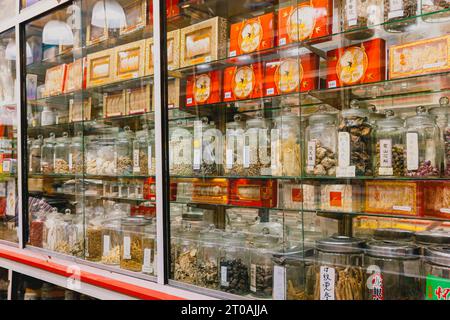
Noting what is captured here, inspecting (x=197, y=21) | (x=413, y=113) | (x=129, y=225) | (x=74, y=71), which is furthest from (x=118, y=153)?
(x=413, y=113)

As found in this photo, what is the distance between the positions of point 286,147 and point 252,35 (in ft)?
1.91

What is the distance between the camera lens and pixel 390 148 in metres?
1.58

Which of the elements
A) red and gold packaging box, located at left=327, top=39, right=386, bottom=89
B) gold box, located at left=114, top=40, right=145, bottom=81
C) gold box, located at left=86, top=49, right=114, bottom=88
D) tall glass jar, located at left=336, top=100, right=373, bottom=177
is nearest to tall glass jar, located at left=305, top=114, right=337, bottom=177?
tall glass jar, located at left=336, top=100, right=373, bottom=177

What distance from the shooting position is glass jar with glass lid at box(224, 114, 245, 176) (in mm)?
2039

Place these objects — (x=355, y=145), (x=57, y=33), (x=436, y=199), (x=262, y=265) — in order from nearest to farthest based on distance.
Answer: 1. (x=436, y=199)
2. (x=355, y=145)
3. (x=262, y=265)
4. (x=57, y=33)

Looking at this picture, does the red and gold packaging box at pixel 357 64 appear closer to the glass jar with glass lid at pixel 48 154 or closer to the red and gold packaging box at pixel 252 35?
the red and gold packaging box at pixel 252 35

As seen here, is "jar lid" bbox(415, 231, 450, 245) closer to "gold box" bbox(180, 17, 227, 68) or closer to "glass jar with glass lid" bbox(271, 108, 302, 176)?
"glass jar with glass lid" bbox(271, 108, 302, 176)

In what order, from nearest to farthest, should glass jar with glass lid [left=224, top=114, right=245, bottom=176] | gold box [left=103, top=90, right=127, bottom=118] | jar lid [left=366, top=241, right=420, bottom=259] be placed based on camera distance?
jar lid [left=366, top=241, right=420, bottom=259], glass jar with glass lid [left=224, top=114, right=245, bottom=176], gold box [left=103, top=90, right=127, bottom=118]

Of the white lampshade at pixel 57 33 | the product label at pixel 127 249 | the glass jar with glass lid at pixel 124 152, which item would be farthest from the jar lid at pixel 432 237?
the white lampshade at pixel 57 33

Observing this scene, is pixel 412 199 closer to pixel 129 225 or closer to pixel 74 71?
pixel 129 225

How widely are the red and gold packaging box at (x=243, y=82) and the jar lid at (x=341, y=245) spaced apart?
2.54 feet

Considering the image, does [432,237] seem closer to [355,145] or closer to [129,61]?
[355,145]

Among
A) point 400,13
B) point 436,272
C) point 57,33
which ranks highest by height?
point 57,33

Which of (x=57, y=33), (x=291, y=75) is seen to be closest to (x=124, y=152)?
(x=57, y=33)
